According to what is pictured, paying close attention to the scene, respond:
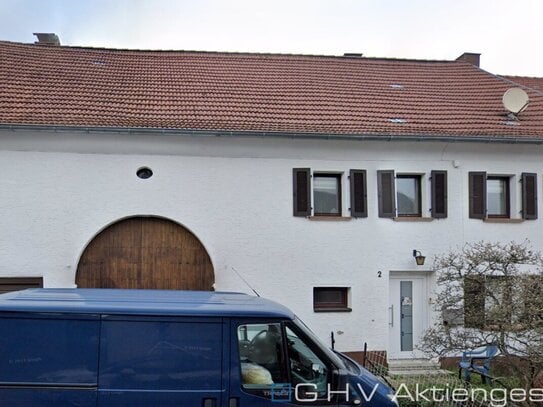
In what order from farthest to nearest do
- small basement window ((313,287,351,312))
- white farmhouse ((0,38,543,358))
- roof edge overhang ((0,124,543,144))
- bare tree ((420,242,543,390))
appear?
small basement window ((313,287,351,312)) → white farmhouse ((0,38,543,358)) → roof edge overhang ((0,124,543,144)) → bare tree ((420,242,543,390))

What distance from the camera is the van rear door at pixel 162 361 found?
14.7 ft

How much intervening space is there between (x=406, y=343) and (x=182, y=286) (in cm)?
508

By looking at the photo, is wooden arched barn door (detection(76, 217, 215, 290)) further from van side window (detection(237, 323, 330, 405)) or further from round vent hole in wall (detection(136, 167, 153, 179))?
van side window (detection(237, 323, 330, 405))

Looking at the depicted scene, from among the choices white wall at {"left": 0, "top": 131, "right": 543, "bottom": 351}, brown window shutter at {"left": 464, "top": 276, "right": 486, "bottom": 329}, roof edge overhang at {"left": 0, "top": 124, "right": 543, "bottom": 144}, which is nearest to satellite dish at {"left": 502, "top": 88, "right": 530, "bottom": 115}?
roof edge overhang at {"left": 0, "top": 124, "right": 543, "bottom": 144}

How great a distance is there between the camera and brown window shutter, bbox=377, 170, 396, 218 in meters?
10.5

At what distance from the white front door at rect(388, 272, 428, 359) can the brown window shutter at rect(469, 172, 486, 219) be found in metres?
1.85

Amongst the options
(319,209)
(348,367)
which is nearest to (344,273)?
(319,209)

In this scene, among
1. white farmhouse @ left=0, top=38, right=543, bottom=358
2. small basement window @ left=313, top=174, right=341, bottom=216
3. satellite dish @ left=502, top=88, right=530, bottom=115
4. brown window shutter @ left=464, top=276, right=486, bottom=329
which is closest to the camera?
brown window shutter @ left=464, top=276, right=486, bottom=329

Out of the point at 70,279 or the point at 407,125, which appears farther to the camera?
the point at 407,125

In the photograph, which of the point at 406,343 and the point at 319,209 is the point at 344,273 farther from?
the point at 406,343

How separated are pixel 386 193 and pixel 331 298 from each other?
2585mm

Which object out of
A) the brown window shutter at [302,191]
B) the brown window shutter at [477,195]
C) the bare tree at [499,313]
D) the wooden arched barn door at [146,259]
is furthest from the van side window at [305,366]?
the brown window shutter at [477,195]

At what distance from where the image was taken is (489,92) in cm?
1323

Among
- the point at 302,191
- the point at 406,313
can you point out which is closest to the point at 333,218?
the point at 302,191
